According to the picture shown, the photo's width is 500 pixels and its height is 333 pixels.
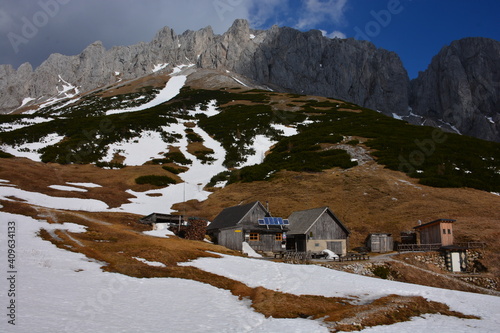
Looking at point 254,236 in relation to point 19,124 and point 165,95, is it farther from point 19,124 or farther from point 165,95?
point 165,95

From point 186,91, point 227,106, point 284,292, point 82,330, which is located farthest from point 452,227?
point 186,91

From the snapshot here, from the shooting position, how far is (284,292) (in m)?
20.7

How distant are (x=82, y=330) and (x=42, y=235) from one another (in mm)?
20412

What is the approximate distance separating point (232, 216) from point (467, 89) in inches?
7189

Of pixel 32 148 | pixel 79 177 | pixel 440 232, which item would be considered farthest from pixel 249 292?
pixel 32 148

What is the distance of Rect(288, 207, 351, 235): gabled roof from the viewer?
42.6 meters

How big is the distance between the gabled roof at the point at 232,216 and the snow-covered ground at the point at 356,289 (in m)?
11.8

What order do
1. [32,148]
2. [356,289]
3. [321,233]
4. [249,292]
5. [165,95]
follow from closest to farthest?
[249,292], [356,289], [321,233], [32,148], [165,95]

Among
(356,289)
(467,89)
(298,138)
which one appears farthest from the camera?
(467,89)

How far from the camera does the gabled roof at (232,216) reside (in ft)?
141

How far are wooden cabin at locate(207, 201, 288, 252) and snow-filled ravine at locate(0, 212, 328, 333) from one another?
70.3 feet

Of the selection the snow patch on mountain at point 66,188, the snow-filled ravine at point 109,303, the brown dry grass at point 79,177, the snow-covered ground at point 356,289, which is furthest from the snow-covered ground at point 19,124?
the snow-covered ground at point 356,289

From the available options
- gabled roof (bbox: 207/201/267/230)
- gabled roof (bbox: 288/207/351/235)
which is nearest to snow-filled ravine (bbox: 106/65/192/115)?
gabled roof (bbox: 207/201/267/230)

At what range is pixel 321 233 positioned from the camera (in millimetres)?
42625
